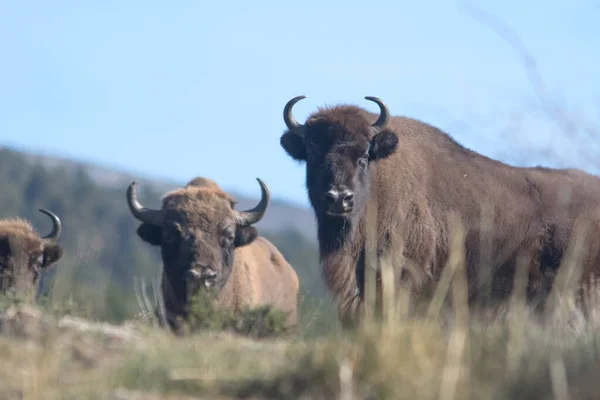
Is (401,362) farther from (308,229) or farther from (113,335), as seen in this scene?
(308,229)

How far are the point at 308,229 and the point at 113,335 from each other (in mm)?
136834

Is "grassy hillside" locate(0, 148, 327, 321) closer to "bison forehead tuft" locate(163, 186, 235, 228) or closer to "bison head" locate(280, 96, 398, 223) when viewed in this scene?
"bison head" locate(280, 96, 398, 223)

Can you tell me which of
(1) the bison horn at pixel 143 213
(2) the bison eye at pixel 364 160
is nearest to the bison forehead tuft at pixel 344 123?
(2) the bison eye at pixel 364 160

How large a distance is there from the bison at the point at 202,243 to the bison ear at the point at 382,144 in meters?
1.42

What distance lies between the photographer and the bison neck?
11.3 meters

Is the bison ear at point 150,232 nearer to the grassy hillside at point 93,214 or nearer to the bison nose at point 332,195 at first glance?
the bison nose at point 332,195

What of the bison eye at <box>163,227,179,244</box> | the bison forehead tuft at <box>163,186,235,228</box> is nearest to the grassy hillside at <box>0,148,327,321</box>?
the bison forehead tuft at <box>163,186,235,228</box>

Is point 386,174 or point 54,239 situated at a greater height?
point 386,174

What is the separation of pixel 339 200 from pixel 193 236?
1503mm

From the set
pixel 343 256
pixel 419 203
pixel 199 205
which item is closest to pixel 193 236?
pixel 199 205

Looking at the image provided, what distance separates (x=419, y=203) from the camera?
11.5 metres

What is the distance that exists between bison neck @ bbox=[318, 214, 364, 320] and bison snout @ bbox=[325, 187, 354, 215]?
0.30 metres

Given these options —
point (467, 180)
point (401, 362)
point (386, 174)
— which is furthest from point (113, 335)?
point (467, 180)

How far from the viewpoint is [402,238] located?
1116 cm
